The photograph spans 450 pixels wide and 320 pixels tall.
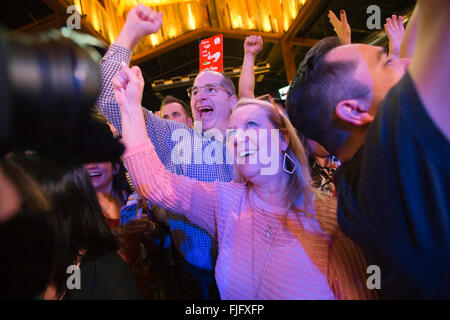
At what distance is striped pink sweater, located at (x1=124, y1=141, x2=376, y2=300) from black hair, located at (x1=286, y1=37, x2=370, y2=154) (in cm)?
38

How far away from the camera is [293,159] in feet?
4.24

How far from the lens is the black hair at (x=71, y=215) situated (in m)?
0.77

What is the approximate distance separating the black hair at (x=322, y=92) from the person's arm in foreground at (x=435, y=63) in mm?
252

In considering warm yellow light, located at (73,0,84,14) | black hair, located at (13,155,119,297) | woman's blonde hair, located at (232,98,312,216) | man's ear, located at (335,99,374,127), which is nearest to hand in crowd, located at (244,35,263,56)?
woman's blonde hair, located at (232,98,312,216)

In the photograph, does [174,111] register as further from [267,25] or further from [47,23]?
[267,25]

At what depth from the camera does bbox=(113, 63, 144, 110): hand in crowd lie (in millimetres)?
916

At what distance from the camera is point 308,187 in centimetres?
121

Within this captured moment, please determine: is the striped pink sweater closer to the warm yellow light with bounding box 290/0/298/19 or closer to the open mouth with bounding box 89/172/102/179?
the open mouth with bounding box 89/172/102/179

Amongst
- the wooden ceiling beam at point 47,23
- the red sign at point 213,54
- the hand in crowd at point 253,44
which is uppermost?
the wooden ceiling beam at point 47,23

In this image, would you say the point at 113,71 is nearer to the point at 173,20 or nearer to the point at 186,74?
the point at 173,20

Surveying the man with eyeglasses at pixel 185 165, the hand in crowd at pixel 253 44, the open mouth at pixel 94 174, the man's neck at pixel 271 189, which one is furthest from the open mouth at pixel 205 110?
the man's neck at pixel 271 189

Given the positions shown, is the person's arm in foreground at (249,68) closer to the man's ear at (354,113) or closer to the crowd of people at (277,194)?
the crowd of people at (277,194)

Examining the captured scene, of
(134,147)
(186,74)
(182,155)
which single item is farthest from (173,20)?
(134,147)
